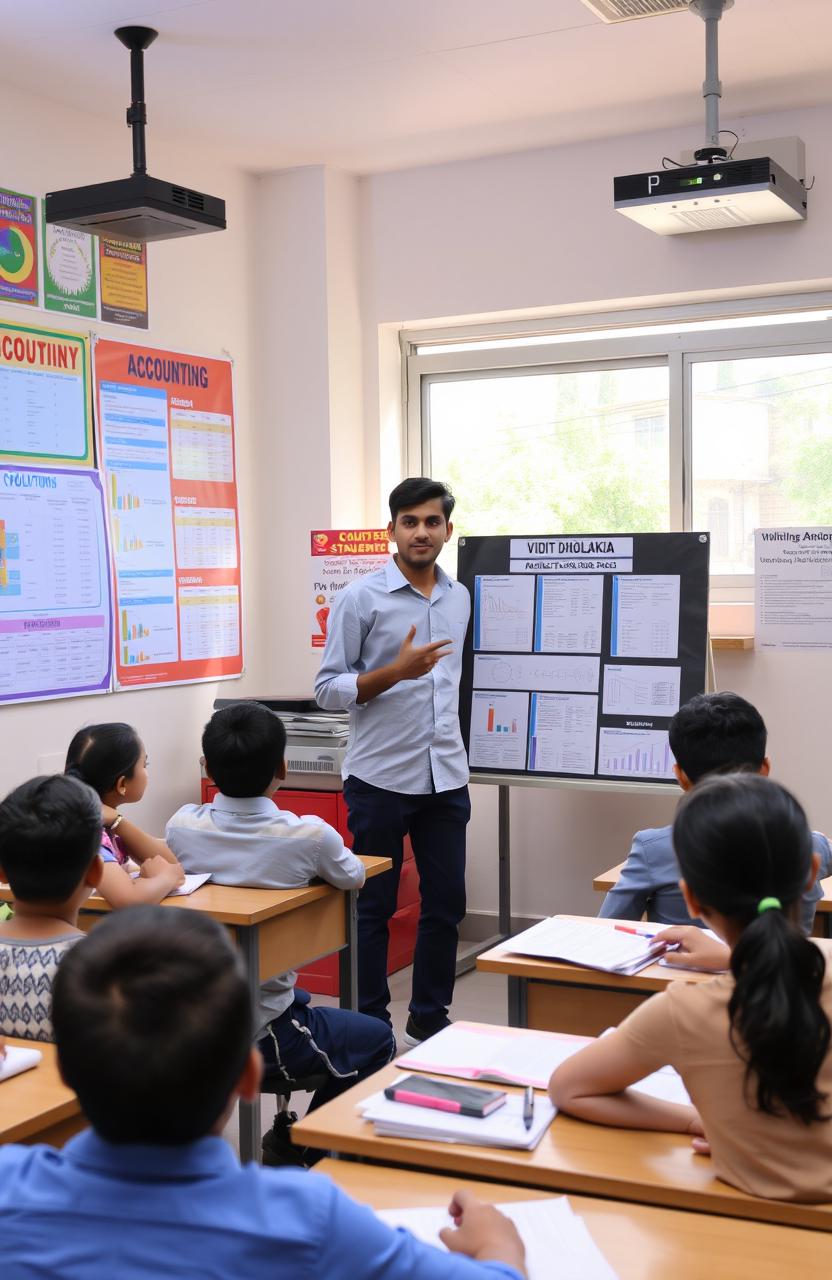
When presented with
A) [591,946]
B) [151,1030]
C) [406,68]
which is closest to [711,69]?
[406,68]

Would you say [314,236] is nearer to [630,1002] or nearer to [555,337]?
[555,337]

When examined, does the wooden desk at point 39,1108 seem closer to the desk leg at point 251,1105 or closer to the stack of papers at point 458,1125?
the stack of papers at point 458,1125

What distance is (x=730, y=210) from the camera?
4172 mm

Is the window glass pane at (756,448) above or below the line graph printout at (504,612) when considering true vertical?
above

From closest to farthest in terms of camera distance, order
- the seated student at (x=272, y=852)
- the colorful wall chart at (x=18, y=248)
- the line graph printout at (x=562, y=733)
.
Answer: the seated student at (x=272, y=852)
the colorful wall chart at (x=18, y=248)
the line graph printout at (x=562, y=733)

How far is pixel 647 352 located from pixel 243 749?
2723mm

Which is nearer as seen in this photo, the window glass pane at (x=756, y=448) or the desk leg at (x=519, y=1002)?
the desk leg at (x=519, y=1002)

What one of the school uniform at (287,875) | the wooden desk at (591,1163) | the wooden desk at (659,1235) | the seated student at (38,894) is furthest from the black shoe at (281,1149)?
the wooden desk at (659,1235)

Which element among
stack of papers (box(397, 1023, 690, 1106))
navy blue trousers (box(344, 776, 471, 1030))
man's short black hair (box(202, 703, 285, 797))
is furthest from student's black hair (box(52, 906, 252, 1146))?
navy blue trousers (box(344, 776, 471, 1030))

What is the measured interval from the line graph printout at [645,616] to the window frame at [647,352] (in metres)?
0.66

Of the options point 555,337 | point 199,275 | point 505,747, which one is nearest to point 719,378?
point 555,337

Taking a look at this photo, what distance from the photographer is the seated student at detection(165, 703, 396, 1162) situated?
2.89 m

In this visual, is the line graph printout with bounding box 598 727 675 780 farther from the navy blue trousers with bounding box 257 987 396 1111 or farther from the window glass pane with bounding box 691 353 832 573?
the navy blue trousers with bounding box 257 987 396 1111

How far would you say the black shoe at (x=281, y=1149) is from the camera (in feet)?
10.1
